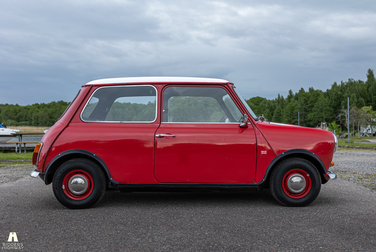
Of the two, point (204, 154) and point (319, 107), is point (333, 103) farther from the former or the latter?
point (204, 154)

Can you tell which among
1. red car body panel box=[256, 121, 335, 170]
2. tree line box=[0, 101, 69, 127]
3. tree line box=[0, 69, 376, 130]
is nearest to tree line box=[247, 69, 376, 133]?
tree line box=[0, 69, 376, 130]

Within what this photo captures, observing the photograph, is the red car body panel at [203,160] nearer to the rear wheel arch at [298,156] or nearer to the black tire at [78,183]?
the rear wheel arch at [298,156]

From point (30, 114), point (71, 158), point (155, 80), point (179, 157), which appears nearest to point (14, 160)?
point (71, 158)

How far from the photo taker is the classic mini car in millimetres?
4500

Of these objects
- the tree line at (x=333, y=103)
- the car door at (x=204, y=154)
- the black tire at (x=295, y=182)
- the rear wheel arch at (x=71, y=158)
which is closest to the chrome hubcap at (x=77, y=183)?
the rear wheel arch at (x=71, y=158)

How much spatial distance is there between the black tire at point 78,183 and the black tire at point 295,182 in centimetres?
247

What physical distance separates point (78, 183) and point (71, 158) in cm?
40

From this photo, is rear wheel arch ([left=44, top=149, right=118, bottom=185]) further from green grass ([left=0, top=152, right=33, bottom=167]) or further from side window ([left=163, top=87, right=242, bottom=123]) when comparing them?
green grass ([left=0, top=152, right=33, bottom=167])

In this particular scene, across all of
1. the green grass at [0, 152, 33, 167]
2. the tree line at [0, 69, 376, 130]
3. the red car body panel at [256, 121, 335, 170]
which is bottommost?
the green grass at [0, 152, 33, 167]

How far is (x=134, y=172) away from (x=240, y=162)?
1.50m

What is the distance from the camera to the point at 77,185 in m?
4.51

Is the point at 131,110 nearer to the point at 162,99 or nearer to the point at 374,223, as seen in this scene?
the point at 162,99

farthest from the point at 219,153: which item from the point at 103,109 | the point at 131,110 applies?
the point at 103,109

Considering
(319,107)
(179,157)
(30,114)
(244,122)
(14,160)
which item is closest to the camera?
(179,157)
